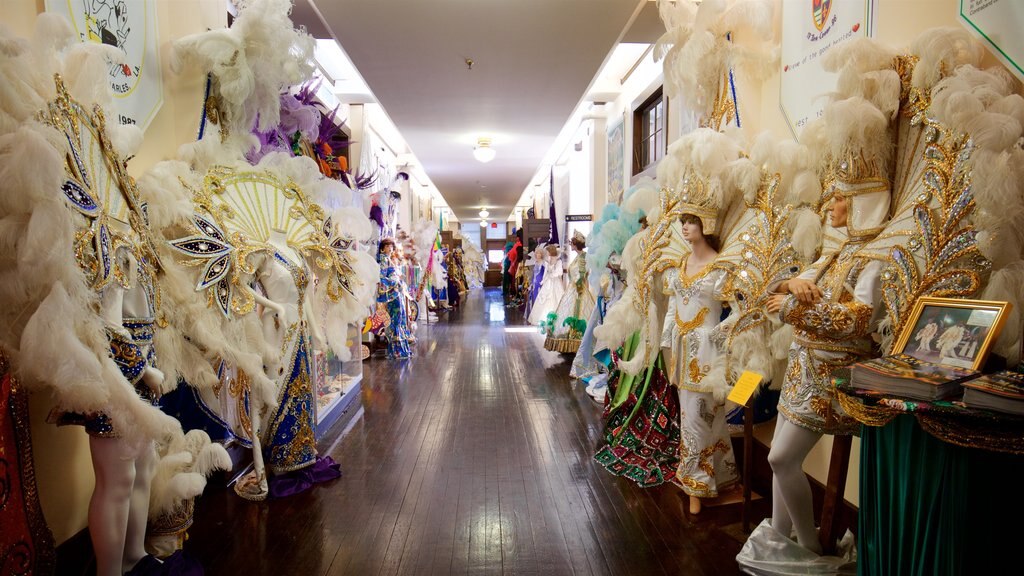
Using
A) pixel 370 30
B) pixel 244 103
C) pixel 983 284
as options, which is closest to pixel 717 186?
pixel 983 284

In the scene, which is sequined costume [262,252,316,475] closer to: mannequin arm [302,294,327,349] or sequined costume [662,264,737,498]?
mannequin arm [302,294,327,349]

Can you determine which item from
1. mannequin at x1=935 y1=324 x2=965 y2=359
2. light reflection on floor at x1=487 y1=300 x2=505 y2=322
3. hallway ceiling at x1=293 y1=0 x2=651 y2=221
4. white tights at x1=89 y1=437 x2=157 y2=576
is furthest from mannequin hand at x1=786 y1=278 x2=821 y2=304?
light reflection on floor at x1=487 y1=300 x2=505 y2=322

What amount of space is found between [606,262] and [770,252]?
72.8 inches

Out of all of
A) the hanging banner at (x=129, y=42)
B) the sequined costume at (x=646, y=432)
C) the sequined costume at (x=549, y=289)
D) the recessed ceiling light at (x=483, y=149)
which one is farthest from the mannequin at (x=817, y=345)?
the recessed ceiling light at (x=483, y=149)

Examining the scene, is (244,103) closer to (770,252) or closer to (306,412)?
(306,412)

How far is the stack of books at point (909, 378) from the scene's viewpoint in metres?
1.21

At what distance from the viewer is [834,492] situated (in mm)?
2008

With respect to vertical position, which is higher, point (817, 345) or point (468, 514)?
point (817, 345)

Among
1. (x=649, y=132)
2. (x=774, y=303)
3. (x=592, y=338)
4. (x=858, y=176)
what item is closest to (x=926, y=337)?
(x=774, y=303)

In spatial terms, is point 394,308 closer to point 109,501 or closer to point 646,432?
point 646,432

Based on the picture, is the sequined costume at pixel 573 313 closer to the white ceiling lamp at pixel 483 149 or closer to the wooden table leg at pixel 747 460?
the white ceiling lamp at pixel 483 149

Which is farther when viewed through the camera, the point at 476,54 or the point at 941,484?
the point at 476,54

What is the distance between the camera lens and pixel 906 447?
1.43 meters

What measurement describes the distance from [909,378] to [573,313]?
16.1 ft
